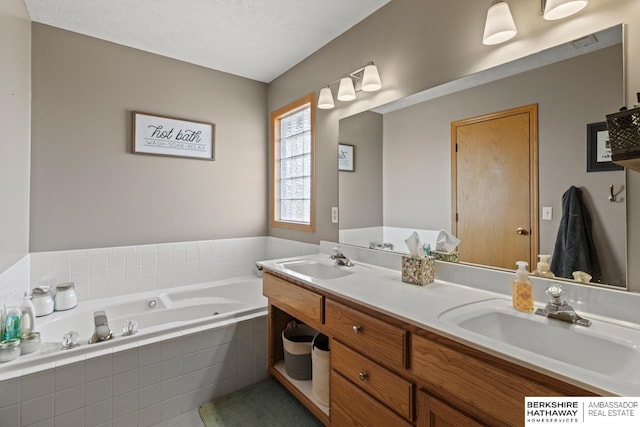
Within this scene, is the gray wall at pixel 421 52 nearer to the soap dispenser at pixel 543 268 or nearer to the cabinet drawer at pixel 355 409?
the soap dispenser at pixel 543 268

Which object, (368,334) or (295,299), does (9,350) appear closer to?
(295,299)

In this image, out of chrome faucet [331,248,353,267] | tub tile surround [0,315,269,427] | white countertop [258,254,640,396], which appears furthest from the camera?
chrome faucet [331,248,353,267]

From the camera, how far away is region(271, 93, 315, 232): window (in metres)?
2.69

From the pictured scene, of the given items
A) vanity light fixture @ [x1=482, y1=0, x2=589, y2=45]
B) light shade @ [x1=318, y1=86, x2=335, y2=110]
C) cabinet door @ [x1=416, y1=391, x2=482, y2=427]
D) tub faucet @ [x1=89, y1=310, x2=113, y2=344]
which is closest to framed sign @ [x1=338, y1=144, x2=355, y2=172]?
light shade @ [x1=318, y1=86, x2=335, y2=110]

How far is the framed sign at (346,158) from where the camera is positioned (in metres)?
2.25

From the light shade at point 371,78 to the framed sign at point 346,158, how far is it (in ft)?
1.48

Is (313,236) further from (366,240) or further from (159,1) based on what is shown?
(159,1)

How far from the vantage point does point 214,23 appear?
2.19 metres

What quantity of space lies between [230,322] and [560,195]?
1.97 meters

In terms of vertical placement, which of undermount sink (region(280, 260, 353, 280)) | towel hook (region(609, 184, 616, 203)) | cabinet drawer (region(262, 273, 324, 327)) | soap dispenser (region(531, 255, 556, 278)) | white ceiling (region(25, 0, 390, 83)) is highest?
white ceiling (region(25, 0, 390, 83))

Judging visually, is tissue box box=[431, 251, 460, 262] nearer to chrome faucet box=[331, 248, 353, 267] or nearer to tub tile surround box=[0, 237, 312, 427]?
chrome faucet box=[331, 248, 353, 267]

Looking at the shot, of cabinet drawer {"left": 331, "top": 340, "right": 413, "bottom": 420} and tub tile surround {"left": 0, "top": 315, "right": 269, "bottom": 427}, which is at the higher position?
cabinet drawer {"left": 331, "top": 340, "right": 413, "bottom": 420}

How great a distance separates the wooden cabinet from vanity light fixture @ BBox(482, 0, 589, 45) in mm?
1252

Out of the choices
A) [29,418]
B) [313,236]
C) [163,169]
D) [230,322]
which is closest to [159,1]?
→ [163,169]
